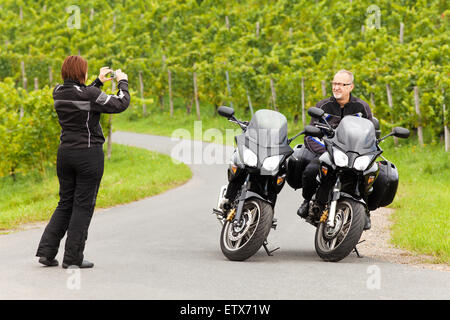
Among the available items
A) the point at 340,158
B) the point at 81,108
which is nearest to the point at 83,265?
the point at 81,108

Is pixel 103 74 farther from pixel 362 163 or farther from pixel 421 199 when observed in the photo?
pixel 421 199

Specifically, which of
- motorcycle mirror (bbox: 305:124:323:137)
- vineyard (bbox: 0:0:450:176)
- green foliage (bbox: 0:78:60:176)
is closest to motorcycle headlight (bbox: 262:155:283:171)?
motorcycle mirror (bbox: 305:124:323:137)

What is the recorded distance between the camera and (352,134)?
6.78 metres

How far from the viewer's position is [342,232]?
22.0 feet

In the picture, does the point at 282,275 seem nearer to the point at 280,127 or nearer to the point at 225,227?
the point at 225,227

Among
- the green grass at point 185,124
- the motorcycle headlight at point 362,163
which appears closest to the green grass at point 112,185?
the motorcycle headlight at point 362,163

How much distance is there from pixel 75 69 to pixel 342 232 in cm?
292

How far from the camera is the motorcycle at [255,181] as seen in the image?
6684mm

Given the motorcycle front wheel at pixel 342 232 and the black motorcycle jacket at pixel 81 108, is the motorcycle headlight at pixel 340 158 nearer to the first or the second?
the motorcycle front wheel at pixel 342 232

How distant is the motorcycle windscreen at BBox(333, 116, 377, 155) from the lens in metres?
6.74

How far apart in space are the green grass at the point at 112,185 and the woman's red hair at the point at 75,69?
442 centimetres

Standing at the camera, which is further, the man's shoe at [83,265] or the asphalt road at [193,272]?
the man's shoe at [83,265]

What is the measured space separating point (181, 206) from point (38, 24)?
4660 centimetres
